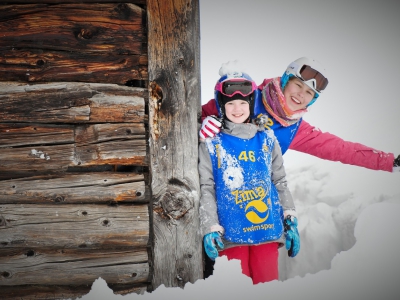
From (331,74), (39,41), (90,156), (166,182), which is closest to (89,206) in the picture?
(90,156)

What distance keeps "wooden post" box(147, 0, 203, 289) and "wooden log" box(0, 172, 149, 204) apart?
0.16 meters

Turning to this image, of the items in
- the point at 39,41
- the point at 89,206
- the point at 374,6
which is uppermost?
the point at 374,6

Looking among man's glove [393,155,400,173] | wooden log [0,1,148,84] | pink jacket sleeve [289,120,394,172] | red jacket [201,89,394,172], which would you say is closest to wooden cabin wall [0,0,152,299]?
wooden log [0,1,148,84]

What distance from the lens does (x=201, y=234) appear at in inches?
110

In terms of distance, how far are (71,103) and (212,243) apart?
1.40 m

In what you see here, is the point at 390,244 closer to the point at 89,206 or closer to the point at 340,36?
the point at 89,206

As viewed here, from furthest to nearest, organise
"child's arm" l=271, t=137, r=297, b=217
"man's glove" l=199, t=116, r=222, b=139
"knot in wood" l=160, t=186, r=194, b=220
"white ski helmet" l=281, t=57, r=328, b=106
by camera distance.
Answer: "white ski helmet" l=281, t=57, r=328, b=106, "child's arm" l=271, t=137, r=297, b=217, "man's glove" l=199, t=116, r=222, b=139, "knot in wood" l=160, t=186, r=194, b=220

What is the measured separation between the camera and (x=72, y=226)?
274cm

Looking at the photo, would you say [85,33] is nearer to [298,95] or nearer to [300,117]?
[298,95]

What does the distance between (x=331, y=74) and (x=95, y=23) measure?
4375mm

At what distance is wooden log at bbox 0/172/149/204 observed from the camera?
271 cm

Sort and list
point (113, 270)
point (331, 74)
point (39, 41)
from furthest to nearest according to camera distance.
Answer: point (331, 74) < point (113, 270) < point (39, 41)

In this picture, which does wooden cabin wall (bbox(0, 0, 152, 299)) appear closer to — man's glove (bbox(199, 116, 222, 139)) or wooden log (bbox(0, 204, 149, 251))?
wooden log (bbox(0, 204, 149, 251))

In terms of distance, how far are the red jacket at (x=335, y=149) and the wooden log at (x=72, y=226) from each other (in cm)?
121
